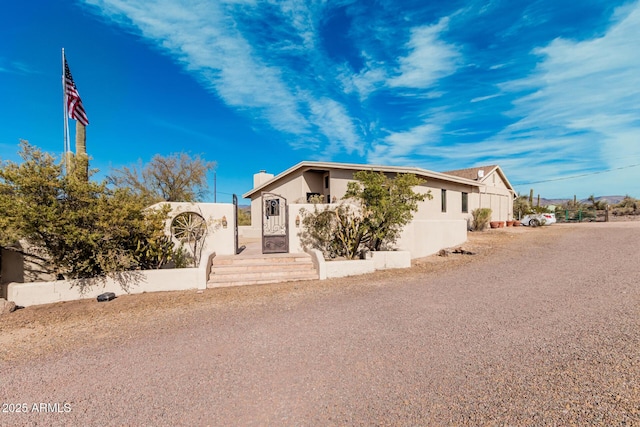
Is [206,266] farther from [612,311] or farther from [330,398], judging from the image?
[612,311]

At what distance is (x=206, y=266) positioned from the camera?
24.4ft

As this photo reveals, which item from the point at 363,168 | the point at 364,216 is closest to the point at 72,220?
the point at 364,216

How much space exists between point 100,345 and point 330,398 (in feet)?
11.7

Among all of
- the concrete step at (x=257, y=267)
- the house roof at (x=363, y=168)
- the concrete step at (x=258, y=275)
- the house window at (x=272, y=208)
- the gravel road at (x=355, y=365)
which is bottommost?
the gravel road at (x=355, y=365)

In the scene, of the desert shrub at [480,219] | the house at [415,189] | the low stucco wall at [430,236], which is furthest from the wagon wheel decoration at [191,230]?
the desert shrub at [480,219]

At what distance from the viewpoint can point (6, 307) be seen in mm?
5625

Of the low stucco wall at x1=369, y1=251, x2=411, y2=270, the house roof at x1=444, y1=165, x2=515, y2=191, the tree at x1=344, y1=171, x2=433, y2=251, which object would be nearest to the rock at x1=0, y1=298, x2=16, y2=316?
the tree at x1=344, y1=171, x2=433, y2=251

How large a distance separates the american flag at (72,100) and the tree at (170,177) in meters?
9.14

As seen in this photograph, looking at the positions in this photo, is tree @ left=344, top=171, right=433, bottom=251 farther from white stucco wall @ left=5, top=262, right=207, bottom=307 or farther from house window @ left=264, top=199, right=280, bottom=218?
white stucco wall @ left=5, top=262, right=207, bottom=307

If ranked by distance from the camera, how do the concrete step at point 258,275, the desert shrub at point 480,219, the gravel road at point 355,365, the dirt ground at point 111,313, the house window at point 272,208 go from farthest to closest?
1. the desert shrub at point 480,219
2. the house window at point 272,208
3. the concrete step at point 258,275
4. the dirt ground at point 111,313
5. the gravel road at point 355,365

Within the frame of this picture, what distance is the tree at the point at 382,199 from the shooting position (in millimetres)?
9062

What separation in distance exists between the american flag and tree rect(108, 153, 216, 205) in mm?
9144

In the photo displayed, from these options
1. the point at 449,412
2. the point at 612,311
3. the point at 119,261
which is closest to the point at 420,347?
the point at 449,412

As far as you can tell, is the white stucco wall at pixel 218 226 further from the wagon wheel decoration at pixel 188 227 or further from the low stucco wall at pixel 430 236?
the low stucco wall at pixel 430 236
